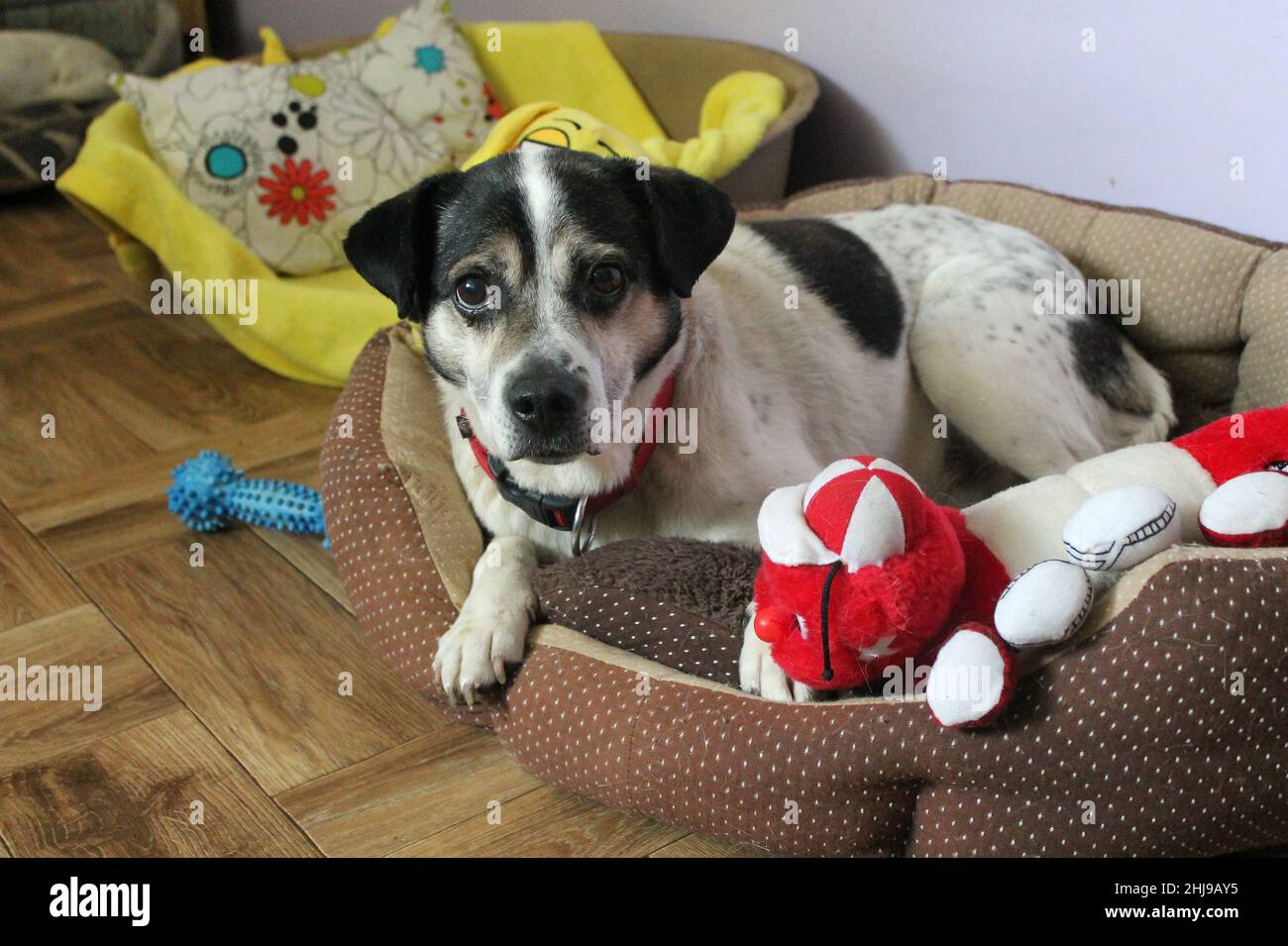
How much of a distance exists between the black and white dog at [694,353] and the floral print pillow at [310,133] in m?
1.60

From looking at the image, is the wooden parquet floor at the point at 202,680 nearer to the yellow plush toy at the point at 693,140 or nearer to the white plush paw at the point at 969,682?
the white plush paw at the point at 969,682

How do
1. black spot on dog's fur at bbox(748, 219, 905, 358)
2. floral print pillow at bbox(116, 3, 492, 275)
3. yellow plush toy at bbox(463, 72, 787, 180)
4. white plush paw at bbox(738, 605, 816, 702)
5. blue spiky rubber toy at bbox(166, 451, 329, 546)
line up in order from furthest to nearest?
floral print pillow at bbox(116, 3, 492, 275) → yellow plush toy at bbox(463, 72, 787, 180) → blue spiky rubber toy at bbox(166, 451, 329, 546) → black spot on dog's fur at bbox(748, 219, 905, 358) → white plush paw at bbox(738, 605, 816, 702)

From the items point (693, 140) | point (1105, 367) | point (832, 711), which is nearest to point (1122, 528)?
point (832, 711)

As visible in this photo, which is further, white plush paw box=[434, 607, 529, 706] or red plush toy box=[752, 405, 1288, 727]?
white plush paw box=[434, 607, 529, 706]

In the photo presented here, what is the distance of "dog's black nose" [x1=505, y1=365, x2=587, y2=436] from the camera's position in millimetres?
1784

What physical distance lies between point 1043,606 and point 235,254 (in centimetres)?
261

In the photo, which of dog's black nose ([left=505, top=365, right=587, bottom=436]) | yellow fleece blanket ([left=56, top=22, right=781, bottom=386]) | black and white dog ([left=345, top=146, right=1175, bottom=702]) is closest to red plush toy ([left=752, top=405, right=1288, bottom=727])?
black and white dog ([left=345, top=146, right=1175, bottom=702])

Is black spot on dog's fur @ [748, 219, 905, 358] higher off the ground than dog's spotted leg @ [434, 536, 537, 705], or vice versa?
black spot on dog's fur @ [748, 219, 905, 358]

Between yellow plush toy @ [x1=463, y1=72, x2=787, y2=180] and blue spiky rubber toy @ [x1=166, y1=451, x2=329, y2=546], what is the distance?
2.56 ft

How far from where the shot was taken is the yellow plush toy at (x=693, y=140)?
277 centimetres

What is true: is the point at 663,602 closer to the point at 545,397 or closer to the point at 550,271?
the point at 545,397

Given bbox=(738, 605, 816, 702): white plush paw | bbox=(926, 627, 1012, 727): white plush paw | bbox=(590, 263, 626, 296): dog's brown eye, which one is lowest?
bbox=(738, 605, 816, 702): white plush paw

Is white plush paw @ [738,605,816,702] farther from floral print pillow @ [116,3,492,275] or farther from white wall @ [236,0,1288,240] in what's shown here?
floral print pillow @ [116,3,492,275]

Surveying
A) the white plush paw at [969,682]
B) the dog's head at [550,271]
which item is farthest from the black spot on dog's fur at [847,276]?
the white plush paw at [969,682]
